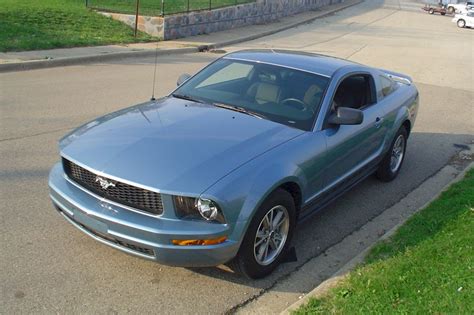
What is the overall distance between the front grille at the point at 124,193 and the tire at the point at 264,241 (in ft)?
2.30

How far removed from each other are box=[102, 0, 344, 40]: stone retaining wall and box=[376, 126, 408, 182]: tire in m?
12.4

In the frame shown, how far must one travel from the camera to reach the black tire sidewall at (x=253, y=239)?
11.8ft

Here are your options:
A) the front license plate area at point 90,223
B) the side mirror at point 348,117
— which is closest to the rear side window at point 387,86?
the side mirror at point 348,117

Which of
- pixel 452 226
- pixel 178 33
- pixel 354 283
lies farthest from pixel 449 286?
pixel 178 33

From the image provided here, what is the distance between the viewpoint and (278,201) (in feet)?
12.4

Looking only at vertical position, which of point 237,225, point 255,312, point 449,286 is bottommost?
point 255,312

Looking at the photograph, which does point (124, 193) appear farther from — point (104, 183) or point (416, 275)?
point (416, 275)

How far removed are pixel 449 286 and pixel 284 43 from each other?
17.0 metres

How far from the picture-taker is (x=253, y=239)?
3637 millimetres

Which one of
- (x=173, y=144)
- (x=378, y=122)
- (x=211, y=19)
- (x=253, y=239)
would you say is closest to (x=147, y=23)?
(x=211, y=19)

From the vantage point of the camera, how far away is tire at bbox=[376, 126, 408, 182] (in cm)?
602

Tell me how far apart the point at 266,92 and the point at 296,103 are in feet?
1.04

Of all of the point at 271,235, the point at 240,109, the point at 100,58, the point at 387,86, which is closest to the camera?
the point at 271,235

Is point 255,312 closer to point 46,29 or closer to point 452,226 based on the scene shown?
point 452,226
